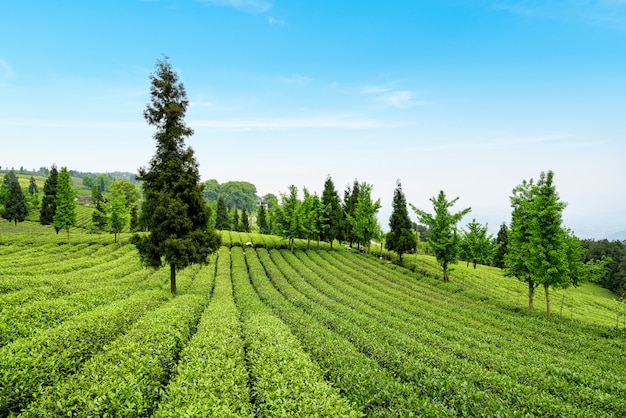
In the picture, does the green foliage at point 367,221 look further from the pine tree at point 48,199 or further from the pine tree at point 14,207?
the pine tree at point 14,207

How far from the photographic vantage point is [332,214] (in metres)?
59.2

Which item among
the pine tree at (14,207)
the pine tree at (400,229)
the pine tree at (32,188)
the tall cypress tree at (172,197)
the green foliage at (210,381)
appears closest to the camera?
the green foliage at (210,381)

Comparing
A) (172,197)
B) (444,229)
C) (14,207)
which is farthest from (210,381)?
(14,207)

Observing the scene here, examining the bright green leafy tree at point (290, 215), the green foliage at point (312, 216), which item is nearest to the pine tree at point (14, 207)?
the bright green leafy tree at point (290, 215)

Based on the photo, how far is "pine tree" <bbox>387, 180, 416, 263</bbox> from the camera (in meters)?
48.9

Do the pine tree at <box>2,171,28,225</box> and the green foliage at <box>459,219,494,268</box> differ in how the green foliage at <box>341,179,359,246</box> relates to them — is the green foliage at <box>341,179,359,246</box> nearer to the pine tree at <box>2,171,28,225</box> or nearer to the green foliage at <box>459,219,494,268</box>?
the green foliage at <box>459,219,494,268</box>

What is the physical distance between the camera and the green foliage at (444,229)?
122 feet

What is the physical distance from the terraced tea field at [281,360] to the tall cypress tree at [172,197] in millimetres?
3416

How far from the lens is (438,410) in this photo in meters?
7.93

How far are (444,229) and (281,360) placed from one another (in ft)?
112

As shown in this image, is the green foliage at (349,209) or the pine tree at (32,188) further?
the pine tree at (32,188)

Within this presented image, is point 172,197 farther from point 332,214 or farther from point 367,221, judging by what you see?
point 332,214

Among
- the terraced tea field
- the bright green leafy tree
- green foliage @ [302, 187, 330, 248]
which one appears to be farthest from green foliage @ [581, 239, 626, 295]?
the terraced tea field

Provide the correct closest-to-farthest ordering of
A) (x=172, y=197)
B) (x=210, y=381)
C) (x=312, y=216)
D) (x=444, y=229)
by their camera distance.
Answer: (x=210, y=381), (x=172, y=197), (x=444, y=229), (x=312, y=216)
